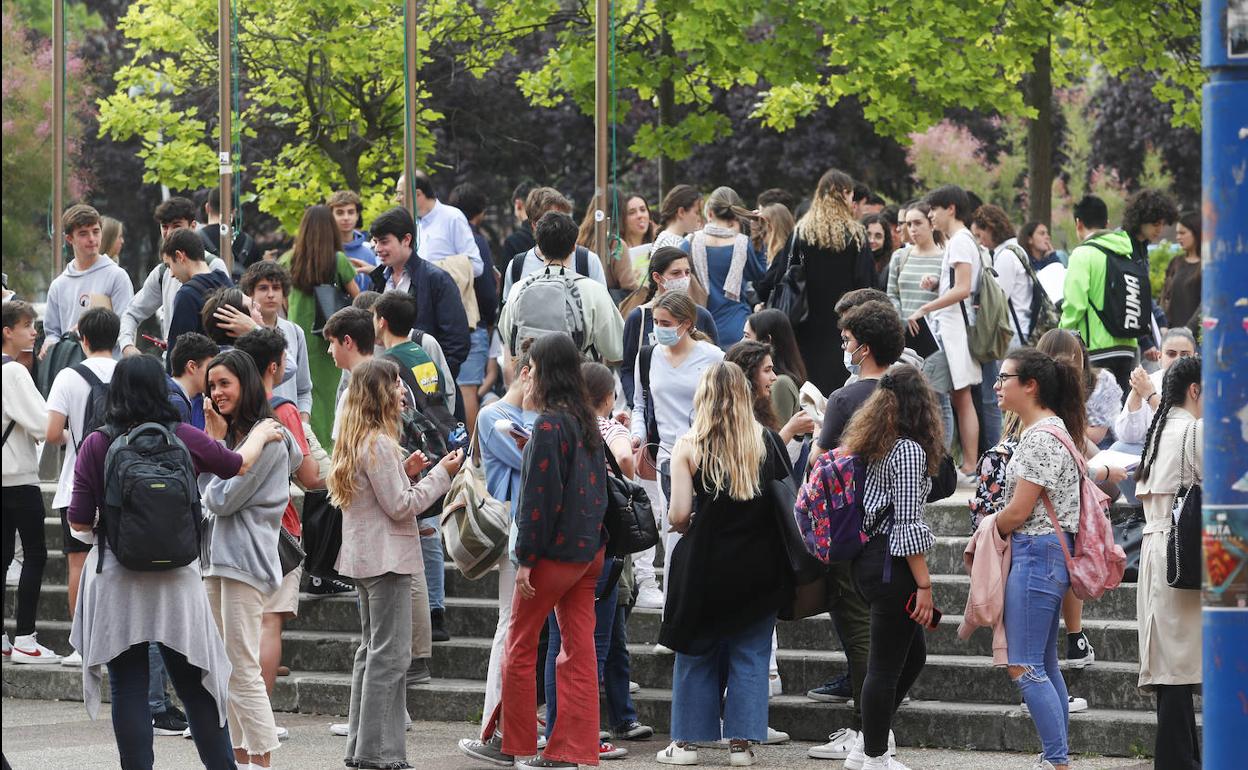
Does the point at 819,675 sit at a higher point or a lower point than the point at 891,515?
lower

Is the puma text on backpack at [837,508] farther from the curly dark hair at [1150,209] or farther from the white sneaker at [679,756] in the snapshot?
the curly dark hair at [1150,209]

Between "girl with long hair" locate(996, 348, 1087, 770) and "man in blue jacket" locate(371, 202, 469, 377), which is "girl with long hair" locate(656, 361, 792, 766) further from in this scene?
"man in blue jacket" locate(371, 202, 469, 377)

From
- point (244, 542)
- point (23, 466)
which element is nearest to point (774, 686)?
point (244, 542)

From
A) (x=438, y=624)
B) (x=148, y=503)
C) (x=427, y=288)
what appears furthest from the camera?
(x=427, y=288)

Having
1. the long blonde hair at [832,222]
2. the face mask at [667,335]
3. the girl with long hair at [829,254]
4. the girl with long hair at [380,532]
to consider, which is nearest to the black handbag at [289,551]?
the girl with long hair at [380,532]

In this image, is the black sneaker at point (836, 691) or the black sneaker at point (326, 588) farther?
the black sneaker at point (326, 588)

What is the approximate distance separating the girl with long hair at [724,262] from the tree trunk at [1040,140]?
8983mm

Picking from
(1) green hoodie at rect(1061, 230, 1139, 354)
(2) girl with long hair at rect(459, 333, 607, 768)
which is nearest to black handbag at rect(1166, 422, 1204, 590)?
(2) girl with long hair at rect(459, 333, 607, 768)

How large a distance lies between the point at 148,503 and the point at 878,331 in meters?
3.36

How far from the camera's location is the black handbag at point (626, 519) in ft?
27.6

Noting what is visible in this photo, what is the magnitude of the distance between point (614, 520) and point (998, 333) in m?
4.30

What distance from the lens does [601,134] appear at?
13453 millimetres

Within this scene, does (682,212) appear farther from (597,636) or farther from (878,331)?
(597,636)

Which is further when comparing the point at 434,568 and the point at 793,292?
the point at 793,292
